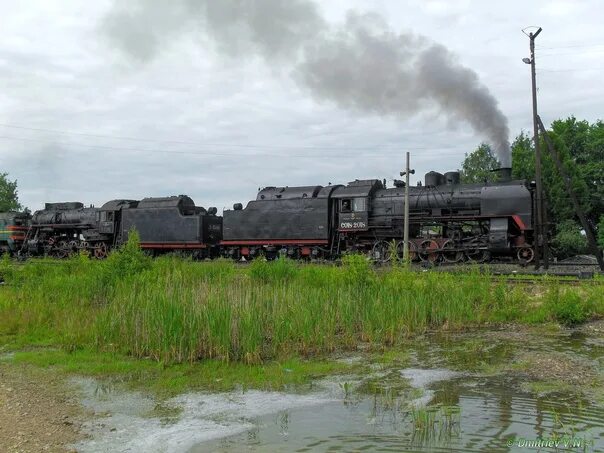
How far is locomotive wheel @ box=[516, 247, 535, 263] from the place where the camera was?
1966 centimetres

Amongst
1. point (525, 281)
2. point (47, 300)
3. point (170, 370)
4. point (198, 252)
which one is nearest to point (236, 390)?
point (170, 370)

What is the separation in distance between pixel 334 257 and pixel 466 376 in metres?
17.3

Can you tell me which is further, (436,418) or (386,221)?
(386,221)

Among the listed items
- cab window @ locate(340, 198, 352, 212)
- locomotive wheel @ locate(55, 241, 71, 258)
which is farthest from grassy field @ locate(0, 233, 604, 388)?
locomotive wheel @ locate(55, 241, 71, 258)

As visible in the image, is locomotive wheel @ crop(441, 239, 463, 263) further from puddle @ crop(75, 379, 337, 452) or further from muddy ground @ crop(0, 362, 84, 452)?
muddy ground @ crop(0, 362, 84, 452)

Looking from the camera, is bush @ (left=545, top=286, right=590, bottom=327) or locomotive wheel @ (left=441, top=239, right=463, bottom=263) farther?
locomotive wheel @ (left=441, top=239, right=463, bottom=263)

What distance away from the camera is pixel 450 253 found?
2097cm

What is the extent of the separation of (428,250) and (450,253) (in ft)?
2.71

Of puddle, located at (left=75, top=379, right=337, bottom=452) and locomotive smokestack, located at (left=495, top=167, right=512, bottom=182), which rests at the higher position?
locomotive smokestack, located at (left=495, top=167, right=512, bottom=182)

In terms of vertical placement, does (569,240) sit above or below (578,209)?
below

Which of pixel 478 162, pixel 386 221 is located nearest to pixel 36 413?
pixel 386 221

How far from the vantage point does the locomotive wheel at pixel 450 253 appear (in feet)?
67.8

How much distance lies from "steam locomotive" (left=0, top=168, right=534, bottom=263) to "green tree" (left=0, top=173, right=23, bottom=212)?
38147 mm

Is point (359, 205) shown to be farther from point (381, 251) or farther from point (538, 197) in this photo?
point (538, 197)
